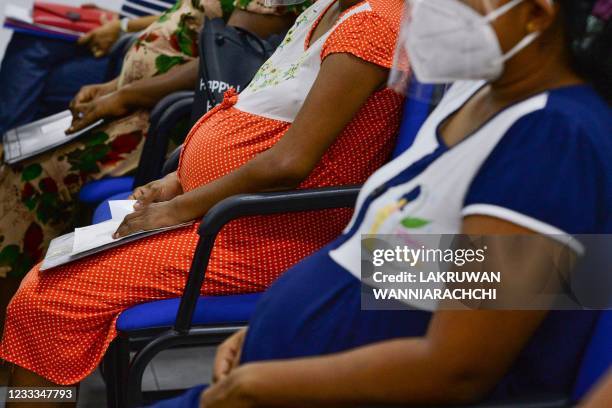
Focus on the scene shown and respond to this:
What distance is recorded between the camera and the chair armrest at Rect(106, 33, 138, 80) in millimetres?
3484

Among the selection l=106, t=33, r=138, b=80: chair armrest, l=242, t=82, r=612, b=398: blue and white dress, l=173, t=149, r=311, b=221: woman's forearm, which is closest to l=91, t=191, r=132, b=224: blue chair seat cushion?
l=173, t=149, r=311, b=221: woman's forearm

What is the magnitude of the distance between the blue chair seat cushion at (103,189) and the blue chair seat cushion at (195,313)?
98cm

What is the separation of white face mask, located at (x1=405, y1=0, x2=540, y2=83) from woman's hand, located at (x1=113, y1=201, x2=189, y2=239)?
825 mm

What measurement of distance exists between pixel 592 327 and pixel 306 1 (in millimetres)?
1399

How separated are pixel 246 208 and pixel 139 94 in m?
1.26

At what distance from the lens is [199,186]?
2.10 meters

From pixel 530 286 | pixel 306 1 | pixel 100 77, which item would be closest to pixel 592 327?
pixel 530 286

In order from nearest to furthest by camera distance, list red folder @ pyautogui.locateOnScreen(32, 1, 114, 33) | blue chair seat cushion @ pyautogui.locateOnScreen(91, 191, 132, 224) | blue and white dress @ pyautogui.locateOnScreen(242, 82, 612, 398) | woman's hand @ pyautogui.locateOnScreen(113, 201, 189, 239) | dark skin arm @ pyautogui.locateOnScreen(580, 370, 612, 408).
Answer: dark skin arm @ pyautogui.locateOnScreen(580, 370, 612, 408) < blue and white dress @ pyautogui.locateOnScreen(242, 82, 612, 398) < woman's hand @ pyautogui.locateOnScreen(113, 201, 189, 239) < blue chair seat cushion @ pyautogui.locateOnScreen(91, 191, 132, 224) < red folder @ pyautogui.locateOnScreen(32, 1, 114, 33)

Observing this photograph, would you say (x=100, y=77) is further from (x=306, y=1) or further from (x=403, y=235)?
(x=403, y=235)

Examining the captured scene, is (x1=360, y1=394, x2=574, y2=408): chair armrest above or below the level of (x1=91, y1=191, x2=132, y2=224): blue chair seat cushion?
above

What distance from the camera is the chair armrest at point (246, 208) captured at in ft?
5.90

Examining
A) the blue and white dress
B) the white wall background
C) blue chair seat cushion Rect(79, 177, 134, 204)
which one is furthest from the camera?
the white wall background

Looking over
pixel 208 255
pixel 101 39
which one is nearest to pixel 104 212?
pixel 208 255

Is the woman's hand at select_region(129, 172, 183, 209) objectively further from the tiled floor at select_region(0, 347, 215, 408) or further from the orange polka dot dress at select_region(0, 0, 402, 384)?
the tiled floor at select_region(0, 347, 215, 408)
